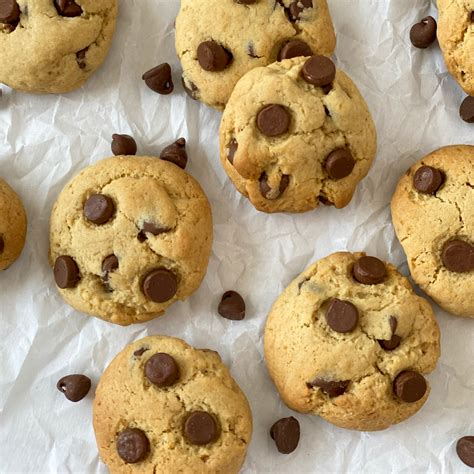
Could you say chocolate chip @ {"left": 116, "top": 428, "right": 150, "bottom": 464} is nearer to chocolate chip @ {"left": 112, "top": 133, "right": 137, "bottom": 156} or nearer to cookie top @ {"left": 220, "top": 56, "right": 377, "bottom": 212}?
cookie top @ {"left": 220, "top": 56, "right": 377, "bottom": 212}

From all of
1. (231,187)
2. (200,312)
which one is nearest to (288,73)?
(231,187)

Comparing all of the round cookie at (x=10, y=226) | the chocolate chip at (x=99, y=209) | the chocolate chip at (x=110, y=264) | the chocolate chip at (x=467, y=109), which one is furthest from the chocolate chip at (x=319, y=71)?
the round cookie at (x=10, y=226)

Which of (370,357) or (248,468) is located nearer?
(370,357)

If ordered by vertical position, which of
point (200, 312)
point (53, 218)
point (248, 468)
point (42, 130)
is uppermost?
point (42, 130)

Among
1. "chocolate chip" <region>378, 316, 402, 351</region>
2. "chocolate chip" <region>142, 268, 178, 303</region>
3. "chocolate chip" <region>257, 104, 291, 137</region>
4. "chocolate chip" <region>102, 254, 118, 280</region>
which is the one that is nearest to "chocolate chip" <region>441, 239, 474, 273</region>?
"chocolate chip" <region>378, 316, 402, 351</region>

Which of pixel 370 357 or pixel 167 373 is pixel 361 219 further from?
pixel 167 373

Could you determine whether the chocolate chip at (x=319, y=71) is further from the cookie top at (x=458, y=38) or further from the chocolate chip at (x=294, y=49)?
the cookie top at (x=458, y=38)

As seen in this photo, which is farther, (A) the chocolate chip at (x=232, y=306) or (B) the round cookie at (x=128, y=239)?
(A) the chocolate chip at (x=232, y=306)
